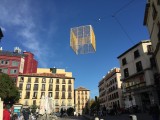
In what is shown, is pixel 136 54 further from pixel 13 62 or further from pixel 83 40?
pixel 13 62

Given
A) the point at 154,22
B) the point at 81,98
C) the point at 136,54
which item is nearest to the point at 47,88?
the point at 81,98

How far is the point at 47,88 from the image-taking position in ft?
222

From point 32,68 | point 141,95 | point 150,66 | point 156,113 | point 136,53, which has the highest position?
point 32,68

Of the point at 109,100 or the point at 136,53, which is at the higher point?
the point at 136,53

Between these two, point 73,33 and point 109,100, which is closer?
point 73,33

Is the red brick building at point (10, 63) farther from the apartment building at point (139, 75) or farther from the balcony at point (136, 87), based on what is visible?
the balcony at point (136, 87)

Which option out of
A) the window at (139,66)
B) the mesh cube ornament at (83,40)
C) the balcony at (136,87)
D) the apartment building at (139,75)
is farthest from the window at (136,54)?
the mesh cube ornament at (83,40)

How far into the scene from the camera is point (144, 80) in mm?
33844

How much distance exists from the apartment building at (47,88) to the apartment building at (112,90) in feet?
42.5

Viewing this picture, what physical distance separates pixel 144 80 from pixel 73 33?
25.0 meters

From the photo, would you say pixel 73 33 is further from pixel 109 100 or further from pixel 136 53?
pixel 109 100

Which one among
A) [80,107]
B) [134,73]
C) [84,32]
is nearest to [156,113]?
[84,32]

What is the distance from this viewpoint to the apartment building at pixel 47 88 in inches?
2564

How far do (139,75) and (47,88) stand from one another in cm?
4062
